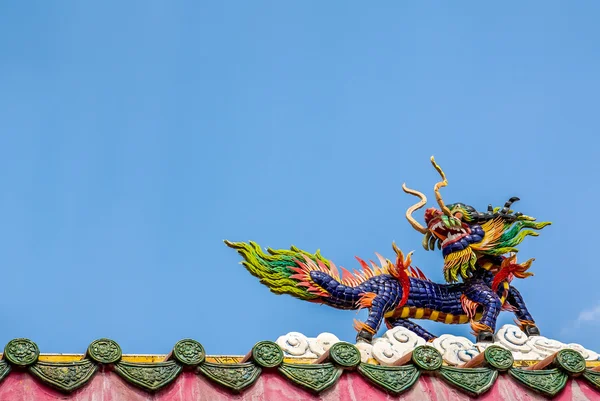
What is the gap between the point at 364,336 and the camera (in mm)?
12000

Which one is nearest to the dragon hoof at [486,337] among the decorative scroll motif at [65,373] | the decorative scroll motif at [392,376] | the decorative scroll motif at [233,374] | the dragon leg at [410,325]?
the dragon leg at [410,325]

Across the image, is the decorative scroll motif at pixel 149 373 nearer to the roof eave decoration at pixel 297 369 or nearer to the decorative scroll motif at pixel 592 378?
the roof eave decoration at pixel 297 369

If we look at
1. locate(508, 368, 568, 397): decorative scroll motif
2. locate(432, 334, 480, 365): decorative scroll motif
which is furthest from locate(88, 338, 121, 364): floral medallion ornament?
locate(432, 334, 480, 365): decorative scroll motif

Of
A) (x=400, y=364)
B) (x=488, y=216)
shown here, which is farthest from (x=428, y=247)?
(x=400, y=364)

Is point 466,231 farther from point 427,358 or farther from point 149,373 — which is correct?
point 149,373

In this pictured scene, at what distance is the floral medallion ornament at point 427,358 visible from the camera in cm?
907

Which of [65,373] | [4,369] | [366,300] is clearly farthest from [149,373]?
[366,300]

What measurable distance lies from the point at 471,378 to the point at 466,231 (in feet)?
15.0

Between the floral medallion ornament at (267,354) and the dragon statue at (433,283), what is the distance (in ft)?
11.7

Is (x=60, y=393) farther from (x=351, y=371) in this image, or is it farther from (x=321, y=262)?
(x=321, y=262)

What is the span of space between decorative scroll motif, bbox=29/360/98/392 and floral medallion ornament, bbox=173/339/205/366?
67 cm

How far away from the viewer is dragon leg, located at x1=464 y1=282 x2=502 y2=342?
40.6 ft

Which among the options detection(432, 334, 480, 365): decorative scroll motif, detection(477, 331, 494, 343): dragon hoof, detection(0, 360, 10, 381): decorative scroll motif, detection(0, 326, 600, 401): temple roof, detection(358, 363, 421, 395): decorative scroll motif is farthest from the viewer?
detection(477, 331, 494, 343): dragon hoof

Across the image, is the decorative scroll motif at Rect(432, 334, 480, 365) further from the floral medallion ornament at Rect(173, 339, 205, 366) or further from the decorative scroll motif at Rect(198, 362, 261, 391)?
the floral medallion ornament at Rect(173, 339, 205, 366)
